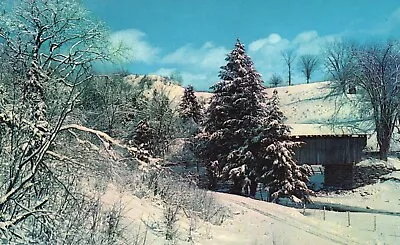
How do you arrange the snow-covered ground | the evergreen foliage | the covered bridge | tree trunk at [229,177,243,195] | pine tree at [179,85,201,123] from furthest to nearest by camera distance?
1. pine tree at [179,85,201,123]
2. the covered bridge
3. tree trunk at [229,177,243,195]
4. the evergreen foliage
5. the snow-covered ground

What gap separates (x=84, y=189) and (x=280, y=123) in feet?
58.9

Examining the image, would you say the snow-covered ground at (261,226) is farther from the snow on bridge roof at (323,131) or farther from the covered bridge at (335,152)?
the snow on bridge roof at (323,131)

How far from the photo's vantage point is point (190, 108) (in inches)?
2362

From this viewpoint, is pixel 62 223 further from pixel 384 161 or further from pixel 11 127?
pixel 384 161

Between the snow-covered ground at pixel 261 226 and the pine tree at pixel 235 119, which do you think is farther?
the pine tree at pixel 235 119

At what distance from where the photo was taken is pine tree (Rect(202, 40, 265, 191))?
2835 cm

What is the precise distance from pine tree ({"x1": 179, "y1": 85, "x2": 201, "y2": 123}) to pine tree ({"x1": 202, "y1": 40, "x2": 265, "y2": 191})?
26337mm

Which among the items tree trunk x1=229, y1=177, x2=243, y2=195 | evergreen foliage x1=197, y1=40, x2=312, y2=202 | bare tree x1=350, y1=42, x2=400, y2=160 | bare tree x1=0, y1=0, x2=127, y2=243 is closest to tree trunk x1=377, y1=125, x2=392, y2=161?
bare tree x1=350, y1=42, x2=400, y2=160

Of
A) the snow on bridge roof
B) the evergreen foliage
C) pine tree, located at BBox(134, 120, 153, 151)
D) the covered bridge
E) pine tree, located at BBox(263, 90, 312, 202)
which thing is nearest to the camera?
pine tree, located at BBox(263, 90, 312, 202)

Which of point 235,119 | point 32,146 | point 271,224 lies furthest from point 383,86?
point 32,146

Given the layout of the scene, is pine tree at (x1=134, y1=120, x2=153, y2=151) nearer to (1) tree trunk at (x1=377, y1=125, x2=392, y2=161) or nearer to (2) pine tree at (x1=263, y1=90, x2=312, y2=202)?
(2) pine tree at (x1=263, y1=90, x2=312, y2=202)

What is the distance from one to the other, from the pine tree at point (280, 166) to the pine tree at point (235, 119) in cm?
188

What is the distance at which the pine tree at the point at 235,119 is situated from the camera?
28.3m

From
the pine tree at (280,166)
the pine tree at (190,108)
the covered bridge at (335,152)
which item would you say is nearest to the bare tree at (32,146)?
the pine tree at (280,166)
